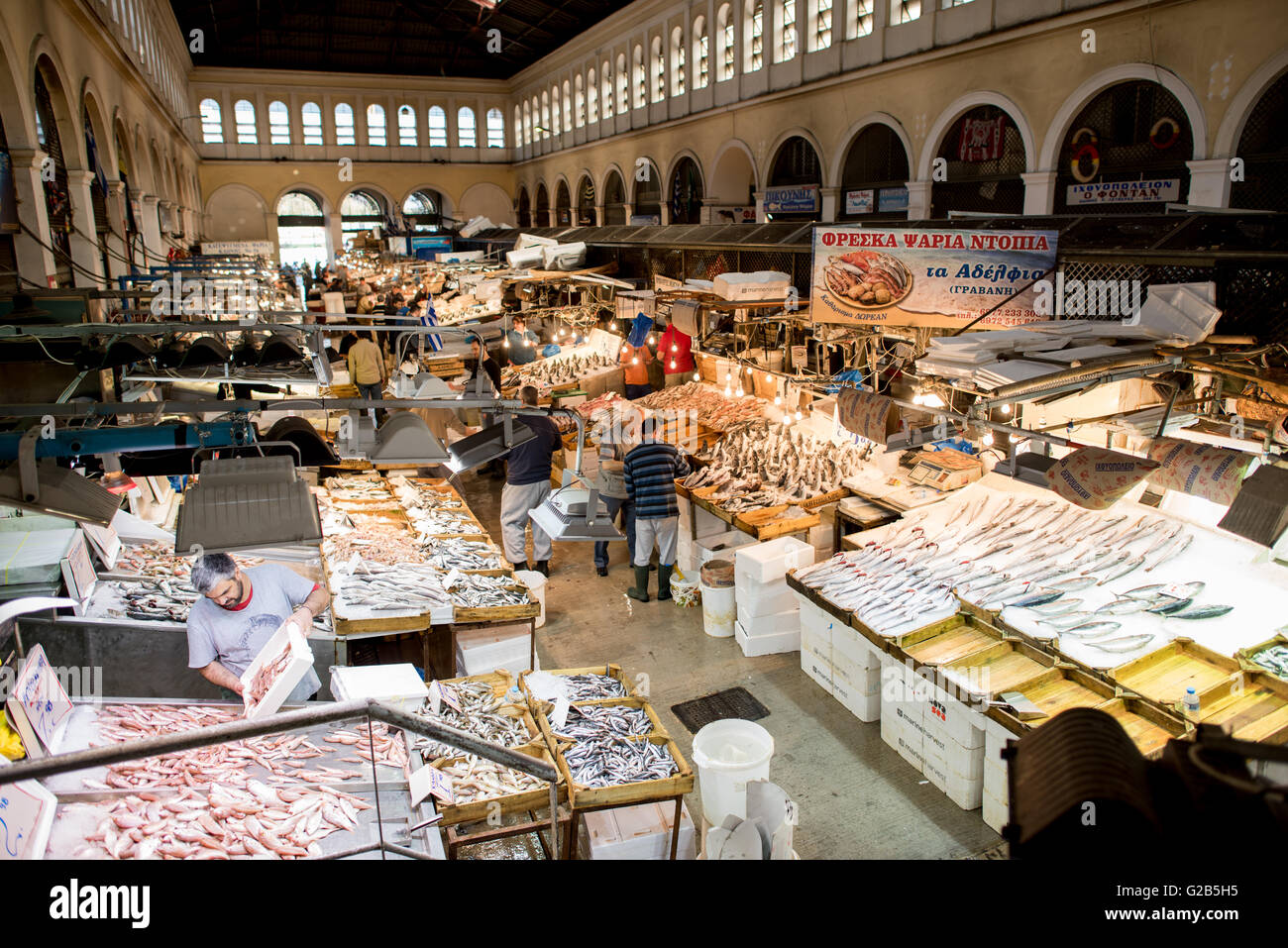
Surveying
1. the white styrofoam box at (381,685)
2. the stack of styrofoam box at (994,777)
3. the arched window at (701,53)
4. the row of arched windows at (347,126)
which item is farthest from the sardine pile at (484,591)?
the row of arched windows at (347,126)

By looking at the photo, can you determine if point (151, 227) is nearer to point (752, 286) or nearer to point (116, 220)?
point (116, 220)

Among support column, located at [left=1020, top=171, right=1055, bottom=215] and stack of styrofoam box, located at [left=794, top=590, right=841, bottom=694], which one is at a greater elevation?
support column, located at [left=1020, top=171, right=1055, bottom=215]

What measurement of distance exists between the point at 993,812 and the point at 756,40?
21.0 m

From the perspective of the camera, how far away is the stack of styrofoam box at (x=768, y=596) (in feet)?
24.1

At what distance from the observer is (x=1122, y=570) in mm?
6078

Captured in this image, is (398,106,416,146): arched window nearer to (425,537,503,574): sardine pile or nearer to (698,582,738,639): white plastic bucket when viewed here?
(425,537,503,574): sardine pile

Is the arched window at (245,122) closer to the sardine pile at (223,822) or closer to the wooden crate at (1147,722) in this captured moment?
the sardine pile at (223,822)

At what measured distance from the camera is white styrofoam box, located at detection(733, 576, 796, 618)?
743 cm

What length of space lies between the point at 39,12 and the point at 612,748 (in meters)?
12.2

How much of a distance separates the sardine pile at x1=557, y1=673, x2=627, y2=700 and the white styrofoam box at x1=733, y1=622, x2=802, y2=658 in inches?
83.7

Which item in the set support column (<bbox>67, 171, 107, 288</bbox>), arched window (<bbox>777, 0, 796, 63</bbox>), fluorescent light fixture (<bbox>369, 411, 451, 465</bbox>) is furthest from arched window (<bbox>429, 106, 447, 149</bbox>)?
fluorescent light fixture (<bbox>369, 411, 451, 465</bbox>)

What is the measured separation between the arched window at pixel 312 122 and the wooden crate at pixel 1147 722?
45232 mm
